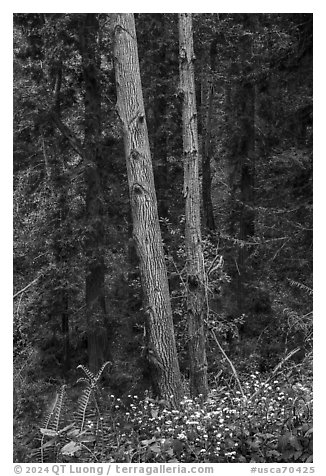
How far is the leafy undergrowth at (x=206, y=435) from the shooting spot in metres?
4.54

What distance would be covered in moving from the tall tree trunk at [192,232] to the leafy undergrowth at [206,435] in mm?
1288

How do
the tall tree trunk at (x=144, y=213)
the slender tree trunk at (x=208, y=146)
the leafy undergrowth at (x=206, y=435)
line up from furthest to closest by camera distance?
the slender tree trunk at (x=208, y=146) → the tall tree trunk at (x=144, y=213) → the leafy undergrowth at (x=206, y=435)

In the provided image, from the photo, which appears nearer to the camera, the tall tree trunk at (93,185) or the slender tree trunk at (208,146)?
the tall tree trunk at (93,185)

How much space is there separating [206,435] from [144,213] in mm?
→ 2507

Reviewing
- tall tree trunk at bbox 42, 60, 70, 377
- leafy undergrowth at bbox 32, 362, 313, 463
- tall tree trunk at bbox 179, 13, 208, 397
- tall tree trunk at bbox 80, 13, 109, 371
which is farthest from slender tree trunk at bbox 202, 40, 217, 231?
leafy undergrowth at bbox 32, 362, 313, 463

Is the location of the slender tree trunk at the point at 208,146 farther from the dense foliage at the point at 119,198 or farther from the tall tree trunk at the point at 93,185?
the tall tree trunk at the point at 93,185

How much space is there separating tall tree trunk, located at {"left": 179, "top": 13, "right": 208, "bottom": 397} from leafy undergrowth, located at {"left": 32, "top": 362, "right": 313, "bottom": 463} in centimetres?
129

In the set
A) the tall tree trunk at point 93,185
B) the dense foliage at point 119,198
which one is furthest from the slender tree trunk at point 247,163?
the tall tree trunk at point 93,185

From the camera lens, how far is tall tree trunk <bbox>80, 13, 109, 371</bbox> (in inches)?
396

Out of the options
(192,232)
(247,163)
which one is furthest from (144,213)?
(247,163)

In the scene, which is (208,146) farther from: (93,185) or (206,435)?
(206,435)

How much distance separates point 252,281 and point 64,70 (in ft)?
17.3

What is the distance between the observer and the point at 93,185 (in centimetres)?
1010
